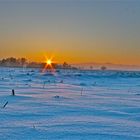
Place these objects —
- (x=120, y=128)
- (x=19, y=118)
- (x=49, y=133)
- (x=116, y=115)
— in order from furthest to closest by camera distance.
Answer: (x=116, y=115) < (x=19, y=118) < (x=120, y=128) < (x=49, y=133)

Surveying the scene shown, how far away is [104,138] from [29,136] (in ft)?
3.18

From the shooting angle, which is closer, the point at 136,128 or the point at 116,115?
the point at 136,128

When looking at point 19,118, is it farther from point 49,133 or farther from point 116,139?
point 116,139

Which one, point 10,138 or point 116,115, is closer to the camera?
point 10,138

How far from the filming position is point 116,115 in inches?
260

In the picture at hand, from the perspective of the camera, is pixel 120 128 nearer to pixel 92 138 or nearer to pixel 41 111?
pixel 92 138

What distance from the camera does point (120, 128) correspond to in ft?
16.9

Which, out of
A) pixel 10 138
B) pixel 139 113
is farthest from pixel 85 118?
pixel 10 138

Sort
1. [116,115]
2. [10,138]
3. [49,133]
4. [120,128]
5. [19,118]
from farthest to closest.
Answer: [116,115], [19,118], [120,128], [49,133], [10,138]

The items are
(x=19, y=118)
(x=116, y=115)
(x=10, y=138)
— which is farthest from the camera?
(x=116, y=115)

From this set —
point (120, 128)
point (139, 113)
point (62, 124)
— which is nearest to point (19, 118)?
point (62, 124)

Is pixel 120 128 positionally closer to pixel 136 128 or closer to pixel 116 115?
pixel 136 128

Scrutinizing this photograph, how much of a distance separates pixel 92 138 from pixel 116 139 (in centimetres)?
31

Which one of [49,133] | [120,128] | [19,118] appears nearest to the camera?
[49,133]
